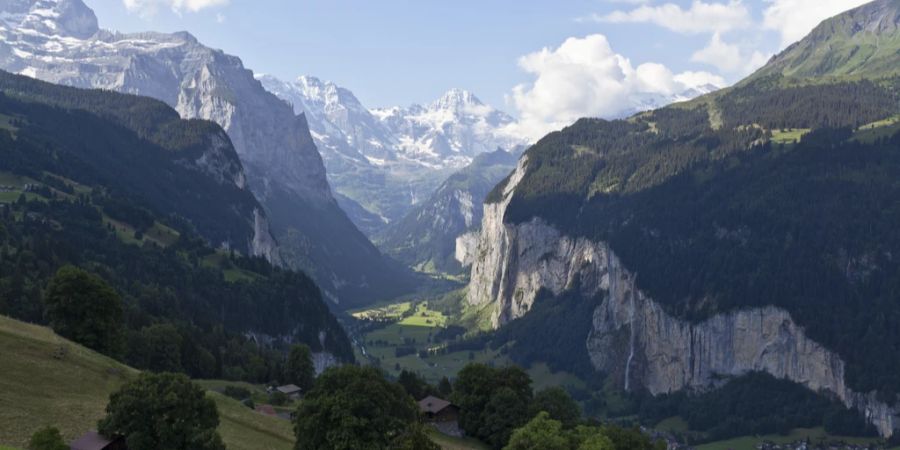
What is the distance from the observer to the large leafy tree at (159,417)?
65562 mm

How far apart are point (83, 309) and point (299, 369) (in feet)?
158

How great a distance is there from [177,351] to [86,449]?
68.0 meters

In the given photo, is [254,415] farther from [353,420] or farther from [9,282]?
[9,282]

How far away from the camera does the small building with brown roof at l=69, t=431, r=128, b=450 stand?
207ft

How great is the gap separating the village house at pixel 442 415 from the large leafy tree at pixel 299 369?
3330 centimetres

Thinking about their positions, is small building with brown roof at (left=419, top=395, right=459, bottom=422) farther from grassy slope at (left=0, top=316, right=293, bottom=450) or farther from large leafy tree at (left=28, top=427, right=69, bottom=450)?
large leafy tree at (left=28, top=427, right=69, bottom=450)

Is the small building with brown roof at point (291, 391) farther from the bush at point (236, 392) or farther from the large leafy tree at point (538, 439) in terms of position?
the large leafy tree at point (538, 439)

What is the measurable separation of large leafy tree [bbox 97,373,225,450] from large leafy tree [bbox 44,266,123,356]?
38083 millimetres

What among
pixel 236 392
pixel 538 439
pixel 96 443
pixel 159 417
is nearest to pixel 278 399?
pixel 236 392

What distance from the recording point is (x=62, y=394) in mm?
74375

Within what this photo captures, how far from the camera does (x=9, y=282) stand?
4995 inches

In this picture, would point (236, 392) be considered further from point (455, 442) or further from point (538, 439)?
point (538, 439)

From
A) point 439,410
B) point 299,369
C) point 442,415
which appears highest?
point 299,369

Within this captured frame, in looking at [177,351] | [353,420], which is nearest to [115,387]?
[353,420]
